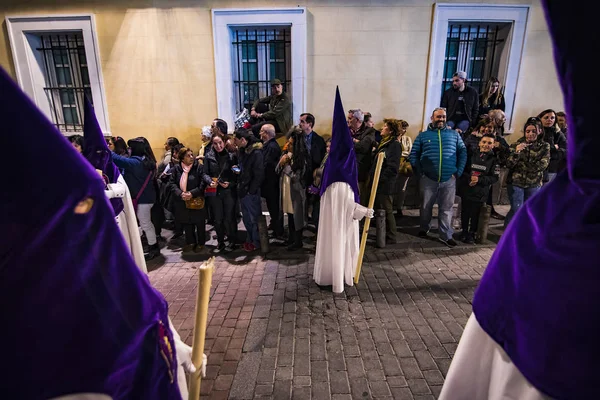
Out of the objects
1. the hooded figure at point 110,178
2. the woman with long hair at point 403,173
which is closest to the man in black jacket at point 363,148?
the woman with long hair at point 403,173

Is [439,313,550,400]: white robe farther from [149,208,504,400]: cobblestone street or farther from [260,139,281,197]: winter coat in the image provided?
[260,139,281,197]: winter coat

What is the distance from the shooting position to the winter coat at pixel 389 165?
18.5 ft

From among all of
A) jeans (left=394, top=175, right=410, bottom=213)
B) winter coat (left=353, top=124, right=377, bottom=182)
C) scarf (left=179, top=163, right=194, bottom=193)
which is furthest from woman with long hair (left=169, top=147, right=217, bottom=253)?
jeans (left=394, top=175, right=410, bottom=213)

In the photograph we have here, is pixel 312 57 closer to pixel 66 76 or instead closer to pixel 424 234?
pixel 424 234

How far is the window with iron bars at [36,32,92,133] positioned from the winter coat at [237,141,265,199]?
6.30 metres

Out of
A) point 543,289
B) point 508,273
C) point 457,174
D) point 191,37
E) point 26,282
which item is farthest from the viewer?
point 191,37

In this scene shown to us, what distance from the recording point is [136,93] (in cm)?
855

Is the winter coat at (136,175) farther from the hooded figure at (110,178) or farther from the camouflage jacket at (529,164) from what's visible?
the camouflage jacket at (529,164)

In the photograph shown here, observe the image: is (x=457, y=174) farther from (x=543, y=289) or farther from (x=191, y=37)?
(x=191, y=37)

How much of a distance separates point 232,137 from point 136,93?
401 centimetres

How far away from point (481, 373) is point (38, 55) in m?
11.6

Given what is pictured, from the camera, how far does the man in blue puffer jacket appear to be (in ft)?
18.9

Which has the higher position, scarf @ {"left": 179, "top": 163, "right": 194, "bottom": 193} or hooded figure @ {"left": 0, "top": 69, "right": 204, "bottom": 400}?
hooded figure @ {"left": 0, "top": 69, "right": 204, "bottom": 400}

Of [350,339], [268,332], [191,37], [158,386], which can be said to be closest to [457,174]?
[350,339]
